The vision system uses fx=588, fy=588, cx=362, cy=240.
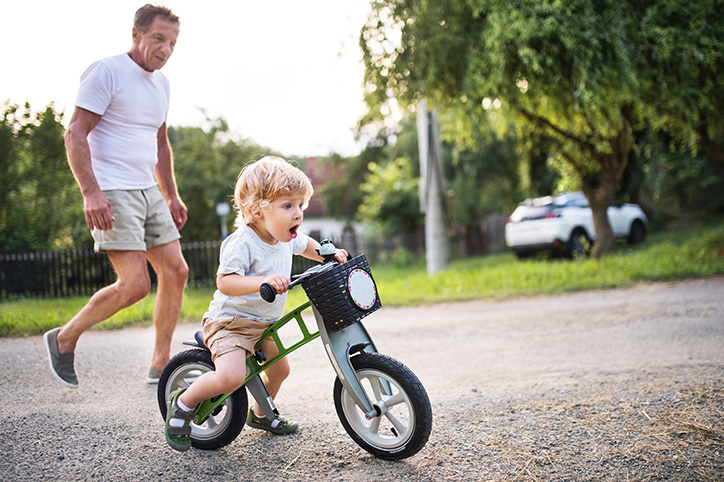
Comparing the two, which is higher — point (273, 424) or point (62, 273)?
point (62, 273)

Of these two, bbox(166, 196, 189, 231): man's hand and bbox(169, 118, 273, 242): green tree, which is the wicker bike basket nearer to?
bbox(166, 196, 189, 231): man's hand

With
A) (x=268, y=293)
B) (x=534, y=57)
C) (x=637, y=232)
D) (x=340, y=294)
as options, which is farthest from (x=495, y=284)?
(x=637, y=232)

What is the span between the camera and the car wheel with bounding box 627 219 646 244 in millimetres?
18141

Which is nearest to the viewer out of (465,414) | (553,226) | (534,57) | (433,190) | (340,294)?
(340,294)

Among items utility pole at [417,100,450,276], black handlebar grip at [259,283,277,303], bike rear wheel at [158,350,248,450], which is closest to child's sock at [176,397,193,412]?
bike rear wheel at [158,350,248,450]

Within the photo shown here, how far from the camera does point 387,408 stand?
8.66 feet

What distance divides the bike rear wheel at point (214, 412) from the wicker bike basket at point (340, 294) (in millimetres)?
693

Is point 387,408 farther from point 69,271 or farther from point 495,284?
point 69,271

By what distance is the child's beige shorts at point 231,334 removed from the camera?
8.82 ft

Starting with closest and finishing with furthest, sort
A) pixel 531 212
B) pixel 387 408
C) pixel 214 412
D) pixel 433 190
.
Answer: pixel 387 408
pixel 214 412
pixel 433 190
pixel 531 212

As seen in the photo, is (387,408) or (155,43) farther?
(155,43)

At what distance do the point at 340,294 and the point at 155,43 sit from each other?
2.17 m

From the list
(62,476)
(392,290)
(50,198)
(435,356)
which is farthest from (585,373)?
(50,198)

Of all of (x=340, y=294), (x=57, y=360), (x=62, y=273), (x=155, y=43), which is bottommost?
(x=57, y=360)
